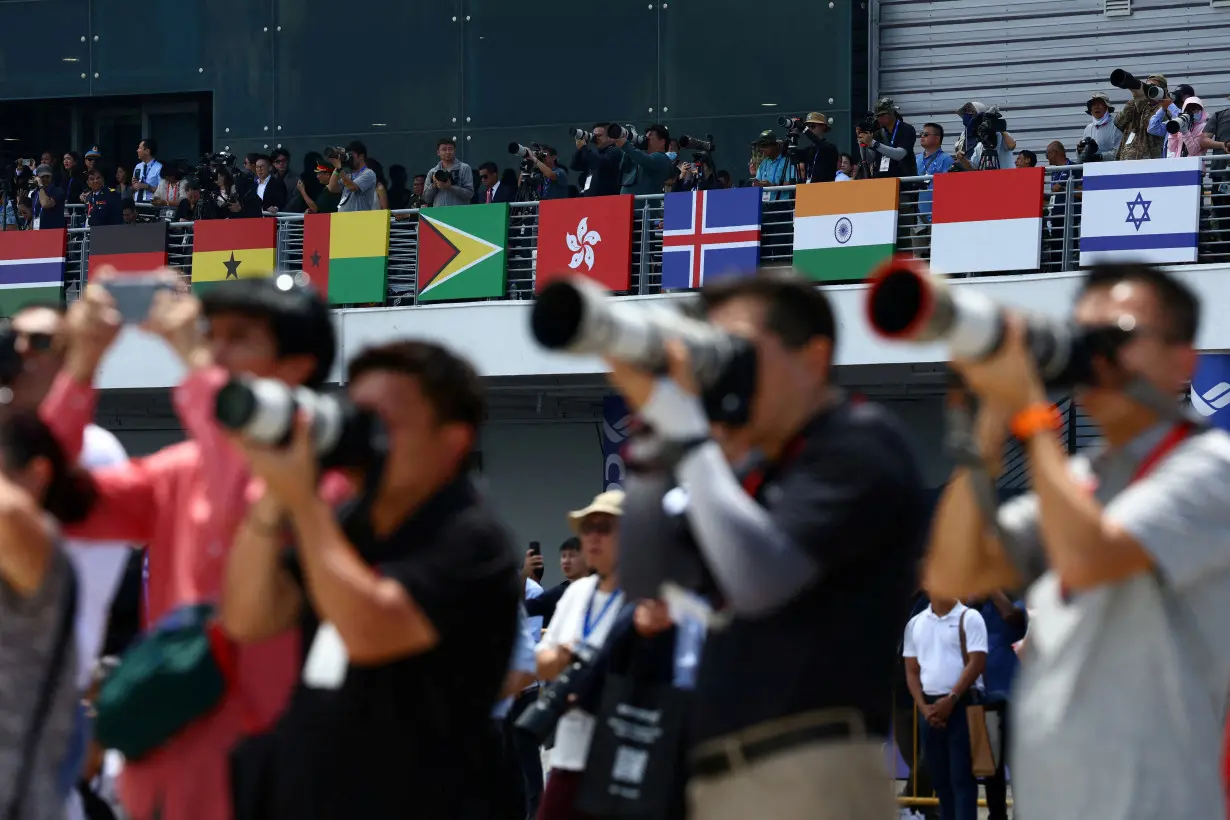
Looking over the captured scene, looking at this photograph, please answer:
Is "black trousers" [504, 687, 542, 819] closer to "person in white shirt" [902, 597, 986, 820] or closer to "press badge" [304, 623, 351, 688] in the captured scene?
"person in white shirt" [902, 597, 986, 820]

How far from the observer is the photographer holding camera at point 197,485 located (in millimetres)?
3447

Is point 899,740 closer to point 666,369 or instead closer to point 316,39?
point 666,369

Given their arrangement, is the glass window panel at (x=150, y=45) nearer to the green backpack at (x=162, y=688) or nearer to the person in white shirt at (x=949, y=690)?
the person in white shirt at (x=949, y=690)

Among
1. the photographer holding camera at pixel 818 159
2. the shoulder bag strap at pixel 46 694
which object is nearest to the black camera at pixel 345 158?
A: the photographer holding camera at pixel 818 159

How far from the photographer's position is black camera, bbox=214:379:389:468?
9.54ft

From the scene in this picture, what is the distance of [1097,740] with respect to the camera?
3072 mm

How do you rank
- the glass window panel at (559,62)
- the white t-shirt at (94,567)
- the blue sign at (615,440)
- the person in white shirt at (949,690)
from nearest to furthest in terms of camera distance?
the white t-shirt at (94,567) < the person in white shirt at (949,690) < the blue sign at (615,440) < the glass window panel at (559,62)

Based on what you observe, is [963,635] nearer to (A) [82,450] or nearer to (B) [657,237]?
(A) [82,450]

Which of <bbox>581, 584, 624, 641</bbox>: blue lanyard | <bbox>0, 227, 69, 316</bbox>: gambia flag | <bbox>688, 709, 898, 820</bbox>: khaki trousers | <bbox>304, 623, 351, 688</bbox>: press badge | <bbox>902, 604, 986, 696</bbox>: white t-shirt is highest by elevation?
<bbox>0, 227, 69, 316</bbox>: gambia flag

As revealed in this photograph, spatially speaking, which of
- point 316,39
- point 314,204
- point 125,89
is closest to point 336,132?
point 316,39

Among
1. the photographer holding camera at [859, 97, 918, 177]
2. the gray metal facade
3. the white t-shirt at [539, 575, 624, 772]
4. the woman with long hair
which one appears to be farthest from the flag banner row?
the woman with long hair

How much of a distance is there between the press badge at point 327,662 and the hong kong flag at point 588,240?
1148cm

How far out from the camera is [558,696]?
5.49 m

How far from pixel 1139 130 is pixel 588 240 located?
13.9 ft
